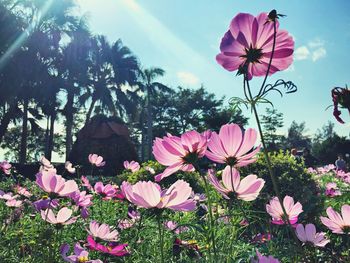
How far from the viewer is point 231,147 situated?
2.91 ft

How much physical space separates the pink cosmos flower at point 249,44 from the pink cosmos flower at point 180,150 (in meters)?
0.17

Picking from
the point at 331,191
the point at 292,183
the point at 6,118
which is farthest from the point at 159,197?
the point at 6,118

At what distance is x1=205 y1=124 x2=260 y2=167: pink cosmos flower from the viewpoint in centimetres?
87

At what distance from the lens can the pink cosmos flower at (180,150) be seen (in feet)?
2.88

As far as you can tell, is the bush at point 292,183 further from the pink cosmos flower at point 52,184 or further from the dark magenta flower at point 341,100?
the dark magenta flower at point 341,100

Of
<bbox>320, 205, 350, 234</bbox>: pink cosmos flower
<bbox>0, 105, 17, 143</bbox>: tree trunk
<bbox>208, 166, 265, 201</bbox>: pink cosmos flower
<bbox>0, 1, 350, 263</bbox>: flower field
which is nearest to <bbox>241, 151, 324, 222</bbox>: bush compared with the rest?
<bbox>0, 1, 350, 263</bbox>: flower field

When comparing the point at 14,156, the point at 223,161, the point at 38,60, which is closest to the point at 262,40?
the point at 223,161

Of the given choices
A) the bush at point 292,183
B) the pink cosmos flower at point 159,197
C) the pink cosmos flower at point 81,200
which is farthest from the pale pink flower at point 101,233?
the bush at point 292,183

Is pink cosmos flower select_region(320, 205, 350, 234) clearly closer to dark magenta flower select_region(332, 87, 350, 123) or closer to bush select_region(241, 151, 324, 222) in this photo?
dark magenta flower select_region(332, 87, 350, 123)

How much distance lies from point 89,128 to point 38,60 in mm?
6140

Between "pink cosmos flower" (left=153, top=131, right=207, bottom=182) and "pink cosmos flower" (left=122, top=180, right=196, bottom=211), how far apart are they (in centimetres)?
6

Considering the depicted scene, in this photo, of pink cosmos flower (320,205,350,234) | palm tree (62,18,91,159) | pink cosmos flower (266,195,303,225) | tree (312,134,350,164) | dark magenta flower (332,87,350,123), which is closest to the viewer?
dark magenta flower (332,87,350,123)

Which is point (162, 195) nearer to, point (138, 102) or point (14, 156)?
point (138, 102)

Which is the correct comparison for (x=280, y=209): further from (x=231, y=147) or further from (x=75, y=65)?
(x=75, y=65)
